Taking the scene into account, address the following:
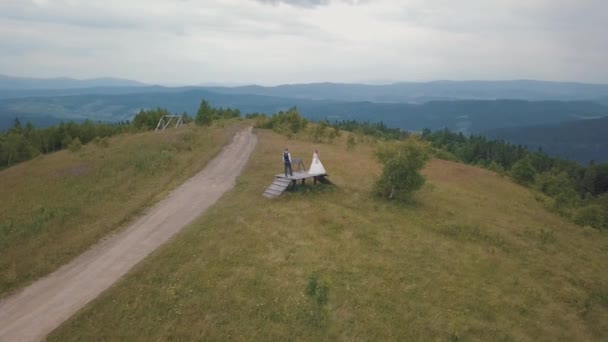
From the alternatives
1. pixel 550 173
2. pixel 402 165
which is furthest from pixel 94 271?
pixel 550 173

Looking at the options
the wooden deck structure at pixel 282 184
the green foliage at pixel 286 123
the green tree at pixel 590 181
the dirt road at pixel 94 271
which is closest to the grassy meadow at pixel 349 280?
the wooden deck structure at pixel 282 184

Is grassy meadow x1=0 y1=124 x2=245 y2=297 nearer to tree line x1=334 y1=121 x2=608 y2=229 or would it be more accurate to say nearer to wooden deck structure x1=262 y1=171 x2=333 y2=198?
wooden deck structure x1=262 y1=171 x2=333 y2=198

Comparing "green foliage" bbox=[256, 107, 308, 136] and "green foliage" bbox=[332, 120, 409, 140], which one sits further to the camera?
"green foliage" bbox=[332, 120, 409, 140]

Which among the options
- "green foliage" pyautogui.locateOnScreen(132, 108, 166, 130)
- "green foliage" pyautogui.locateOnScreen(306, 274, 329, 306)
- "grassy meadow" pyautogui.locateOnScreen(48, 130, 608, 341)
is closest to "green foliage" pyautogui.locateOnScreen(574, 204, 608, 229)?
"grassy meadow" pyautogui.locateOnScreen(48, 130, 608, 341)

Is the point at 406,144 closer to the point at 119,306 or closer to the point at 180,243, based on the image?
the point at 180,243

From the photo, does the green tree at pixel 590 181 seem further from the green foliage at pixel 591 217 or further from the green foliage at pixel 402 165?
the green foliage at pixel 402 165

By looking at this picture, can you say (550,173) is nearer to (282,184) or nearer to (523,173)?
(523,173)
